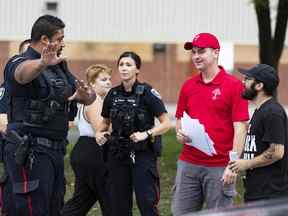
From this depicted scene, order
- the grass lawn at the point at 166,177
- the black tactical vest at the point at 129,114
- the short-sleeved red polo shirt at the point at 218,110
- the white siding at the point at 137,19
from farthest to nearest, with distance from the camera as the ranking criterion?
the white siding at the point at 137,19 < the grass lawn at the point at 166,177 < the black tactical vest at the point at 129,114 < the short-sleeved red polo shirt at the point at 218,110

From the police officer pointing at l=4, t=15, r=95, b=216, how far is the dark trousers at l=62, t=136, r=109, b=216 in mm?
1682

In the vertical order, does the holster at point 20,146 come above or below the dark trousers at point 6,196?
above

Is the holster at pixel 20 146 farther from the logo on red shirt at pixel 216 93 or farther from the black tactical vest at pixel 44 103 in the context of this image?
the logo on red shirt at pixel 216 93

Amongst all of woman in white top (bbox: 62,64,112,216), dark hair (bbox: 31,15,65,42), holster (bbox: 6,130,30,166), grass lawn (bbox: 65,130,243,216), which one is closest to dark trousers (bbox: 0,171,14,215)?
holster (bbox: 6,130,30,166)

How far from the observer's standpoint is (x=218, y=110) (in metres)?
7.15

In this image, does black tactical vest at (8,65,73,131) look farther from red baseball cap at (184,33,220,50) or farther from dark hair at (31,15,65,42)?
red baseball cap at (184,33,220,50)

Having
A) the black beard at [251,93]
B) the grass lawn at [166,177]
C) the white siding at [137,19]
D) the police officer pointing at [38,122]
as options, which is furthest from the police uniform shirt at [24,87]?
the white siding at [137,19]

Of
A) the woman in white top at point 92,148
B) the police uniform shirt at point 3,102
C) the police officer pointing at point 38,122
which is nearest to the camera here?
the police officer pointing at point 38,122

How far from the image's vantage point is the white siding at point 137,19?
31812 millimetres

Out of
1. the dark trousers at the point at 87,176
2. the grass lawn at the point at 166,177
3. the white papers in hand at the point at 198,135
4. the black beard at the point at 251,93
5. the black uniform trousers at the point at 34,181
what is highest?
the black beard at the point at 251,93

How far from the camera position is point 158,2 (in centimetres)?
3198

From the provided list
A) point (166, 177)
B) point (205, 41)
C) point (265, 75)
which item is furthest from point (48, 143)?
point (166, 177)

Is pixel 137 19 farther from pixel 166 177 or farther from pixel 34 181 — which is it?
pixel 34 181

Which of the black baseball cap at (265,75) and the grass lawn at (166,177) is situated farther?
the grass lawn at (166,177)
